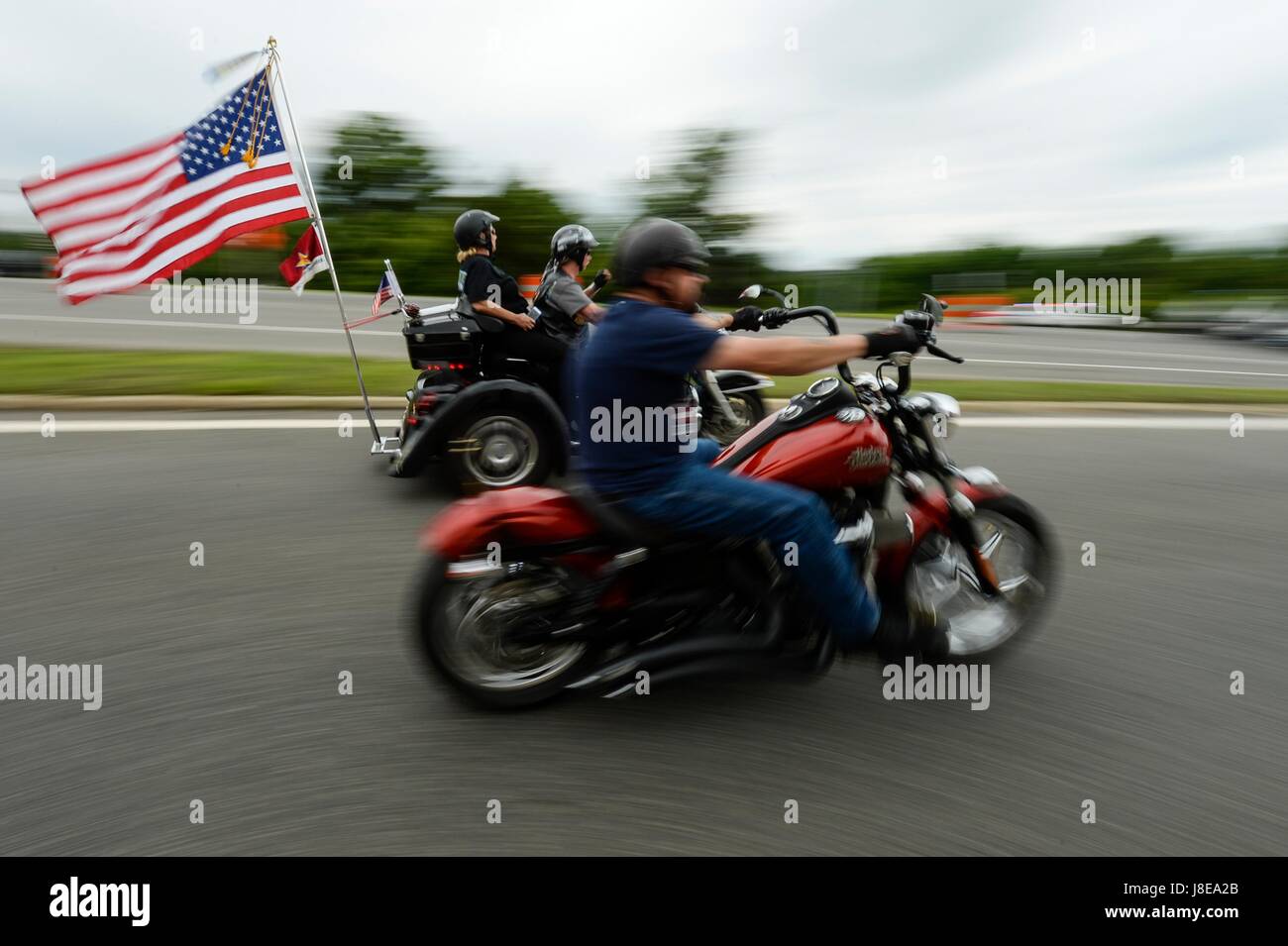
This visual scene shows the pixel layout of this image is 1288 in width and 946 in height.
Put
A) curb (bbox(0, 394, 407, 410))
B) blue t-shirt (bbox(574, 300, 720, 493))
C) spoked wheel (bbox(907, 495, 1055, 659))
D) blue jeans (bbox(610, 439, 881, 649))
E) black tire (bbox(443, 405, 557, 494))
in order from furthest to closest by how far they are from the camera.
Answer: curb (bbox(0, 394, 407, 410)) < black tire (bbox(443, 405, 557, 494)) < spoked wheel (bbox(907, 495, 1055, 659)) < blue jeans (bbox(610, 439, 881, 649)) < blue t-shirt (bbox(574, 300, 720, 493))

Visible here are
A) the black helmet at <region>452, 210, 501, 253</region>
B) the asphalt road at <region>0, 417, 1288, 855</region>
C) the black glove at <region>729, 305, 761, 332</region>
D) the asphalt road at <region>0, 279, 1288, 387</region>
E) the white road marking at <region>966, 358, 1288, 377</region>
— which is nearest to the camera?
the asphalt road at <region>0, 417, 1288, 855</region>

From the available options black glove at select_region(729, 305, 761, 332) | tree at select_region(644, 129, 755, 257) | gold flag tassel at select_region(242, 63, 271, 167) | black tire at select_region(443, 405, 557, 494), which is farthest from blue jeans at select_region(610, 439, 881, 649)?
tree at select_region(644, 129, 755, 257)

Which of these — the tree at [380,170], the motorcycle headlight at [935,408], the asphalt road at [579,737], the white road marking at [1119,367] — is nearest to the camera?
the asphalt road at [579,737]

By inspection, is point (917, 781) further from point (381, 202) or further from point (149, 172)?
point (381, 202)

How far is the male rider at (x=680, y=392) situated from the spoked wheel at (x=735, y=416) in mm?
3265

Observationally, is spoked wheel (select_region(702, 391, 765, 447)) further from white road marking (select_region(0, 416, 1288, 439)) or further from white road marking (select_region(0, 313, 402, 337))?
white road marking (select_region(0, 313, 402, 337))

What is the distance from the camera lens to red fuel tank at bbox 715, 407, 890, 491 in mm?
3045

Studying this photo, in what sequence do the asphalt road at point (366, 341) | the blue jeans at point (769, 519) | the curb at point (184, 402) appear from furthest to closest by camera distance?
the asphalt road at point (366, 341)
the curb at point (184, 402)
the blue jeans at point (769, 519)

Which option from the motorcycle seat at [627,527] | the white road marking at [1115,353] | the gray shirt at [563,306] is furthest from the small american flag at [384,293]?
the white road marking at [1115,353]

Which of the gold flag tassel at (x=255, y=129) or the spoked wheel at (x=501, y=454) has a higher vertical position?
the gold flag tassel at (x=255, y=129)

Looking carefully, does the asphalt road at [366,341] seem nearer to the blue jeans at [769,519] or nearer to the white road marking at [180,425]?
the white road marking at [180,425]

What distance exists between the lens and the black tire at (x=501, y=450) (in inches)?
215

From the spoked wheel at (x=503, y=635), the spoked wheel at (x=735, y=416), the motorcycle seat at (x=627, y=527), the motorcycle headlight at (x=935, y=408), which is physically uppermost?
the spoked wheel at (x=735, y=416)

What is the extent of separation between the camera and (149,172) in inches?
209
